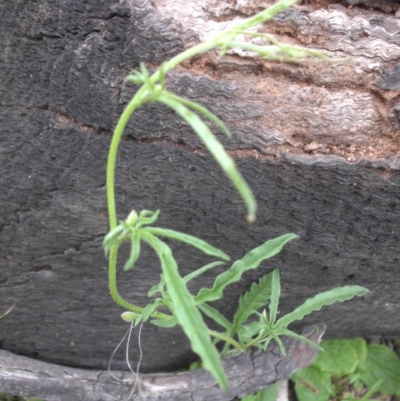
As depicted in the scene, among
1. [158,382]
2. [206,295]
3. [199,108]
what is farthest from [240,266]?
[158,382]

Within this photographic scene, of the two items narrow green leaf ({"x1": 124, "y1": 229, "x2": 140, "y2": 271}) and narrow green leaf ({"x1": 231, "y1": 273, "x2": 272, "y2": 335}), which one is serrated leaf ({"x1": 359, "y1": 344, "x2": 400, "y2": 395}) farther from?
narrow green leaf ({"x1": 124, "y1": 229, "x2": 140, "y2": 271})

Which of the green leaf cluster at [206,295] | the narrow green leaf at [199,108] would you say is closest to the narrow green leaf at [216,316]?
the green leaf cluster at [206,295]

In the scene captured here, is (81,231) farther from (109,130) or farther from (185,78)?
(185,78)

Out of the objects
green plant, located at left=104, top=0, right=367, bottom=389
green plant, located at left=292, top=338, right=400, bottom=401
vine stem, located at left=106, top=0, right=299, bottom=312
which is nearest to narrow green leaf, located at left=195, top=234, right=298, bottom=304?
green plant, located at left=104, top=0, right=367, bottom=389

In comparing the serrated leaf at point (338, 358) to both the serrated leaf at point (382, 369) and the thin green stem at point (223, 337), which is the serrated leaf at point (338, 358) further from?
the thin green stem at point (223, 337)

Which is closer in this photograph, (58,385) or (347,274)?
(347,274)

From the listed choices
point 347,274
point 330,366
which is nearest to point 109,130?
point 347,274

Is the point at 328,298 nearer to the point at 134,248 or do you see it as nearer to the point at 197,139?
the point at 197,139
